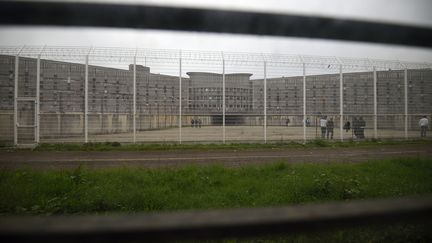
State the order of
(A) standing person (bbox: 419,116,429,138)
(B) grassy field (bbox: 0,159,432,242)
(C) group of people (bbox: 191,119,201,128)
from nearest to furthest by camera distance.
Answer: (B) grassy field (bbox: 0,159,432,242) < (C) group of people (bbox: 191,119,201,128) < (A) standing person (bbox: 419,116,429,138)

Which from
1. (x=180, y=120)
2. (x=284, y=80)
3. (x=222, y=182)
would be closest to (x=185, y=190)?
Result: (x=222, y=182)

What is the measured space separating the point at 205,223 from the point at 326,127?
15.5 meters

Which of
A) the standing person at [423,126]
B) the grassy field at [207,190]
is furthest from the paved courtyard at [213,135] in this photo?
the grassy field at [207,190]

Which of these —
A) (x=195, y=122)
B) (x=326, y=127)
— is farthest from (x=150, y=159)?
(x=326, y=127)

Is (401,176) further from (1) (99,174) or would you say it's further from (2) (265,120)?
(2) (265,120)

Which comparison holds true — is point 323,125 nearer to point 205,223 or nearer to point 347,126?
point 347,126

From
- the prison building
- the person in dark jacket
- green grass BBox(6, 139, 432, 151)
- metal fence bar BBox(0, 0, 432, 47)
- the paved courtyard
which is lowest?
green grass BBox(6, 139, 432, 151)

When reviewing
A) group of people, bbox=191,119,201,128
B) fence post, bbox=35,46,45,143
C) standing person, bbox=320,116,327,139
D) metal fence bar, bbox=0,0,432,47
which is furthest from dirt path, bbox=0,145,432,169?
metal fence bar, bbox=0,0,432,47

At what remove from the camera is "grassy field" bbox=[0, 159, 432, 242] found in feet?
11.7

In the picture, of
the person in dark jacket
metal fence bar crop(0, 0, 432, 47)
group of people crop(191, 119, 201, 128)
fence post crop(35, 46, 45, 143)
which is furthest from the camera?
the person in dark jacket

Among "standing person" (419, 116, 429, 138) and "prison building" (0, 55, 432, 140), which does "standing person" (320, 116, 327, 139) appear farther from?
"standing person" (419, 116, 429, 138)

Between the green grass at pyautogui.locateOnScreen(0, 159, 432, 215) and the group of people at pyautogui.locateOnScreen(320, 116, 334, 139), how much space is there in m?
8.85

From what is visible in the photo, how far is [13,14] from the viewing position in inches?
35.7

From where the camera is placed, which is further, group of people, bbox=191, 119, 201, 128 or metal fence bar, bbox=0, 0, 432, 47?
group of people, bbox=191, 119, 201, 128
